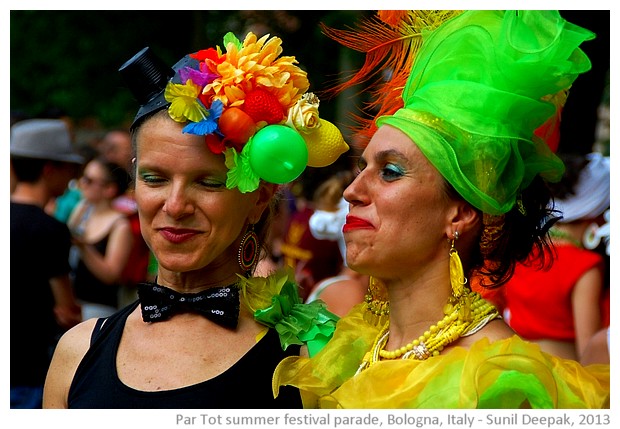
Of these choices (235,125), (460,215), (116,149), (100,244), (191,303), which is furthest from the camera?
(116,149)

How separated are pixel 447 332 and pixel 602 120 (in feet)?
24.1

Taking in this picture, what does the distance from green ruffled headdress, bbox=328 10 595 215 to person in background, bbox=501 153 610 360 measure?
2834mm

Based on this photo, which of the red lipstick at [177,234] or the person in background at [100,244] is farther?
the person in background at [100,244]

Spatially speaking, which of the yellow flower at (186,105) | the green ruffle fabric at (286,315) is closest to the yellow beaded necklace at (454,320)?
the green ruffle fabric at (286,315)

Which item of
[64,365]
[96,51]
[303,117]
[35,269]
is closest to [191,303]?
[64,365]

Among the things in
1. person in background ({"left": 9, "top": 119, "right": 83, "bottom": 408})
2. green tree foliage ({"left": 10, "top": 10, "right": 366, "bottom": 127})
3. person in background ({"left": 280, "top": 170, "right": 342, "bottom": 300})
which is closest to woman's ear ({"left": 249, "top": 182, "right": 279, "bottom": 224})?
person in background ({"left": 9, "top": 119, "right": 83, "bottom": 408})

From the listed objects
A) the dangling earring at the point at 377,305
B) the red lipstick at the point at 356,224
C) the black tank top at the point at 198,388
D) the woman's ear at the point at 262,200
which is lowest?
the black tank top at the point at 198,388

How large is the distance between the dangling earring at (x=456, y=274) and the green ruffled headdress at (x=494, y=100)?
6.5 inches

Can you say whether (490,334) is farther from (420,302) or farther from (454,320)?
(420,302)

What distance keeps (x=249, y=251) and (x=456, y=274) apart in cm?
85

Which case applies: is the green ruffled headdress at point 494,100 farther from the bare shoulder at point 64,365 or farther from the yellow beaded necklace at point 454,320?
the bare shoulder at point 64,365

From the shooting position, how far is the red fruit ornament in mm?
3256

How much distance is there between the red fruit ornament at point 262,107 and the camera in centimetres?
326

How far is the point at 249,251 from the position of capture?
3.46m
